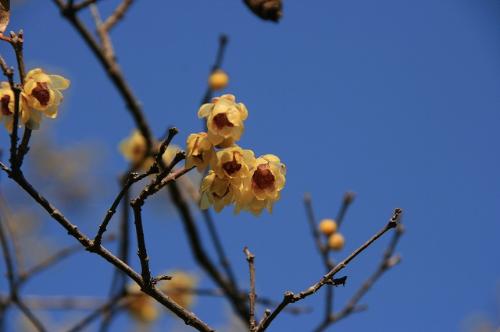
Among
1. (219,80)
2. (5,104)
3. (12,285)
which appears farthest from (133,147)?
(5,104)

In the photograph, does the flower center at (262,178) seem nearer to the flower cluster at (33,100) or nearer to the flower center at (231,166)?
the flower center at (231,166)

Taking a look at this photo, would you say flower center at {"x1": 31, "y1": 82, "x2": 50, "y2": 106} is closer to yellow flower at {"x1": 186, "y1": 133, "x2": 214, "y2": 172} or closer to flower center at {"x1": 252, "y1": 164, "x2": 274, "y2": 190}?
yellow flower at {"x1": 186, "y1": 133, "x2": 214, "y2": 172}

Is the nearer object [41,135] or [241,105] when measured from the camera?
[241,105]

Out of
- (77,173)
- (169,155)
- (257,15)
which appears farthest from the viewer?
(77,173)

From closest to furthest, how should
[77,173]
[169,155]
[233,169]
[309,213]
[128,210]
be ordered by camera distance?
[233,169], [128,210], [309,213], [169,155], [77,173]

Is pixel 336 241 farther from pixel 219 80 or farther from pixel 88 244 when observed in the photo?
pixel 88 244

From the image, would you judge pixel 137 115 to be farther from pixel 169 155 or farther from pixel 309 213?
pixel 309 213

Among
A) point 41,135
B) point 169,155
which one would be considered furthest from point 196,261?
point 41,135
